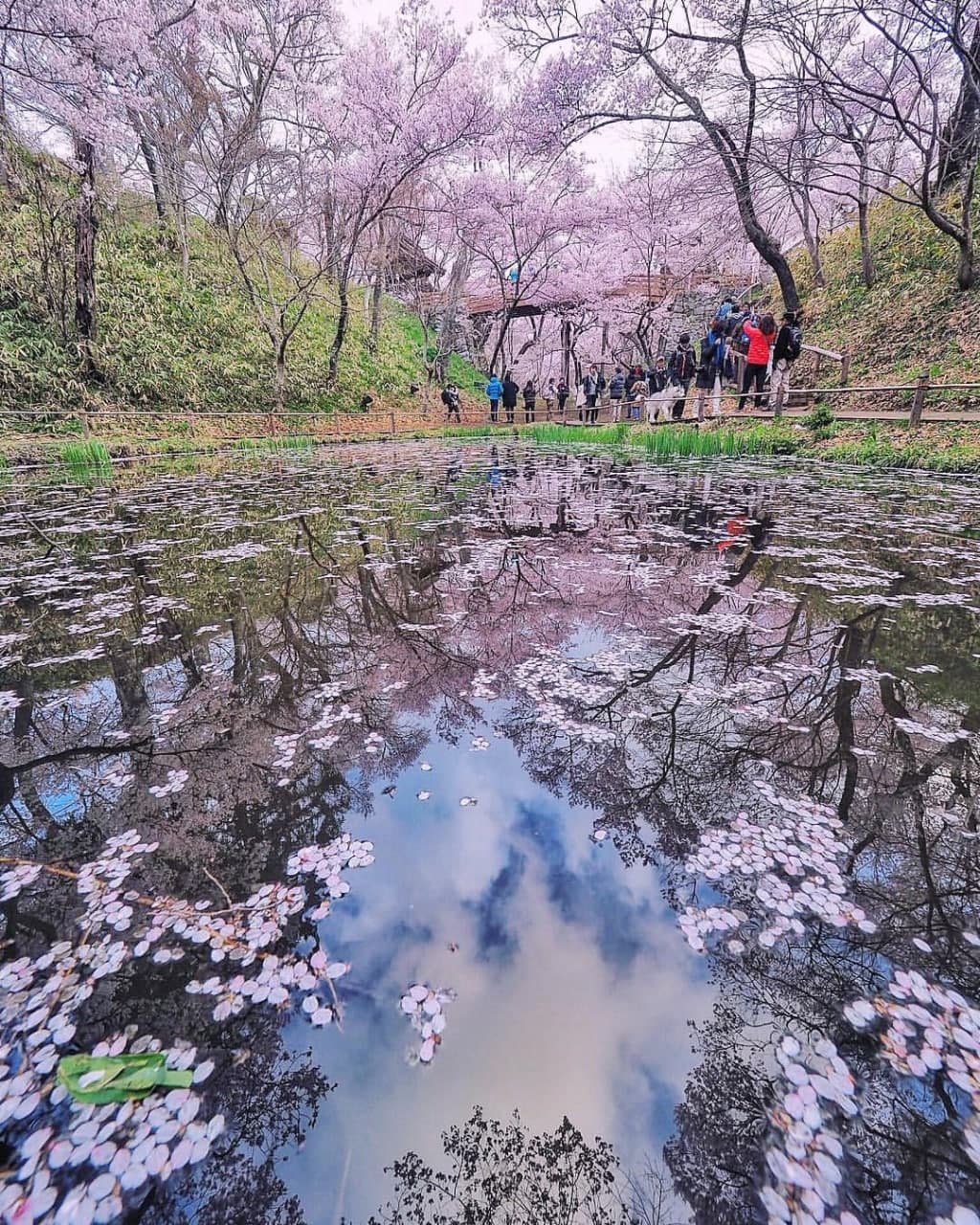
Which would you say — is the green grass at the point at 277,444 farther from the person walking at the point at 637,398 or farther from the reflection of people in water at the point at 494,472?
the person walking at the point at 637,398

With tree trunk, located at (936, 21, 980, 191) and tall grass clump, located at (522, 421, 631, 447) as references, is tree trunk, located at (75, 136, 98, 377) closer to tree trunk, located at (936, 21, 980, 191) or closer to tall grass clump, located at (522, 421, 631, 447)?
tall grass clump, located at (522, 421, 631, 447)

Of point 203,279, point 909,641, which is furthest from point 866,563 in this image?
point 203,279

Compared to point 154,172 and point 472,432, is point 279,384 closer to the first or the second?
point 472,432

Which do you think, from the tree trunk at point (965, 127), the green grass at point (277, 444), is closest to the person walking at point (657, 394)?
the tree trunk at point (965, 127)

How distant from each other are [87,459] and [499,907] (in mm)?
11787

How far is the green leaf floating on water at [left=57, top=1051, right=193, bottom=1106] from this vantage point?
1.07 meters

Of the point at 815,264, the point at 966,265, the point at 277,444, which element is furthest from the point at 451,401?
the point at 966,265

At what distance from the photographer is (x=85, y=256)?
493 inches

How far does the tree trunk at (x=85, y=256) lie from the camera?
11.6 metres

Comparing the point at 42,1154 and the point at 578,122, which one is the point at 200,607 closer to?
the point at 42,1154

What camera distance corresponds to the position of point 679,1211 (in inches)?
37.4

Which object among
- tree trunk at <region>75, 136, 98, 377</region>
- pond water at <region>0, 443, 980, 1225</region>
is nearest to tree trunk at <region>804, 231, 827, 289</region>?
pond water at <region>0, 443, 980, 1225</region>

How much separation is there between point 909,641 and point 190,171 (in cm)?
2235

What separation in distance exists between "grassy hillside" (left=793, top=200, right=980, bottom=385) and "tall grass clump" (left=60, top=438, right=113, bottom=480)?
15.0m
